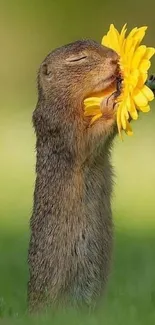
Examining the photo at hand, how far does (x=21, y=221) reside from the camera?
13.4 meters

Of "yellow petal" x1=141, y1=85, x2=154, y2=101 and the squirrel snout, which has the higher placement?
the squirrel snout

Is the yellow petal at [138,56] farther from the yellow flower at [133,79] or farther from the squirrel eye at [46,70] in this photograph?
the squirrel eye at [46,70]

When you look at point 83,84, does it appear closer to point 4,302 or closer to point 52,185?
point 52,185

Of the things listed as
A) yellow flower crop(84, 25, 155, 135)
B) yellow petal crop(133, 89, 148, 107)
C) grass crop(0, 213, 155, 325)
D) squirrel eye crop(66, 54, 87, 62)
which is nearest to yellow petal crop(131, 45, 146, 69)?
yellow flower crop(84, 25, 155, 135)

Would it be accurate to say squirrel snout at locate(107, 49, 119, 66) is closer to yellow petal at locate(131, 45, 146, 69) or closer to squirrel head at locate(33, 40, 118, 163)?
squirrel head at locate(33, 40, 118, 163)

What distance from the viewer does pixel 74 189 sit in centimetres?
893

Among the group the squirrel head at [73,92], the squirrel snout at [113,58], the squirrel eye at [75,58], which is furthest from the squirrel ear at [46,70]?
the squirrel snout at [113,58]

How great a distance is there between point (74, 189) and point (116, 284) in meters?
1.89

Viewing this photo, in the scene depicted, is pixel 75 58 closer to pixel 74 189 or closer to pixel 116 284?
pixel 74 189

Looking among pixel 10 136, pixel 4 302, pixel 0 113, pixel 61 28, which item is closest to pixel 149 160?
pixel 10 136

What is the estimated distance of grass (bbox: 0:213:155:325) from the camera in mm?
7648

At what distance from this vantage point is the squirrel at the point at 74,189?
8883 millimetres

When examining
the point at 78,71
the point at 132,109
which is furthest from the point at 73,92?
the point at 132,109

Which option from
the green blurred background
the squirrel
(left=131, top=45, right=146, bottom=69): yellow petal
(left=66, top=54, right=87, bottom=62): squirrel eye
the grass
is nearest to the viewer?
the grass
